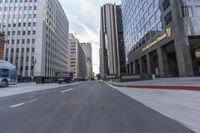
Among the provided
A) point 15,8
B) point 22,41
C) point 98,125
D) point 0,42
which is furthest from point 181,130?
point 15,8

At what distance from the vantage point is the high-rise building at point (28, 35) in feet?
205

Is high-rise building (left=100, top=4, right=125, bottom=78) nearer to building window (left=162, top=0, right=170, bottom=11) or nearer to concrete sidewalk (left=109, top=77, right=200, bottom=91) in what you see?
building window (left=162, top=0, right=170, bottom=11)

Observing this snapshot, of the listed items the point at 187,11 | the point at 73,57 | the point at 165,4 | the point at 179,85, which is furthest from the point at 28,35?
the point at 73,57

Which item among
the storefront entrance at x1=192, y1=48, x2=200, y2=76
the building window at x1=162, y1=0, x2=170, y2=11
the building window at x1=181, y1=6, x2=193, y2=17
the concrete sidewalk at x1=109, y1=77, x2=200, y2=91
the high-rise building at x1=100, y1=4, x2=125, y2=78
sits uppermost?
the high-rise building at x1=100, y1=4, x2=125, y2=78

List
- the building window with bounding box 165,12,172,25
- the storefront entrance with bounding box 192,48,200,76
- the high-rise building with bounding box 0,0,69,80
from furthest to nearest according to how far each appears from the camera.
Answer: the high-rise building with bounding box 0,0,69,80, the storefront entrance with bounding box 192,48,200,76, the building window with bounding box 165,12,172,25

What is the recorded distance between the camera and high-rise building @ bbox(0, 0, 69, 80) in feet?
205

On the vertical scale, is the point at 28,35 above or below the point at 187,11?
above

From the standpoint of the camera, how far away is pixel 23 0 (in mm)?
69188

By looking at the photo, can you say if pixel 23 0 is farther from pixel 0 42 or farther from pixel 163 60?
pixel 163 60

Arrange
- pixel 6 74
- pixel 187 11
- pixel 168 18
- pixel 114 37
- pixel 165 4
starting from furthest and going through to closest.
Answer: pixel 114 37 → pixel 165 4 → pixel 168 18 → pixel 187 11 → pixel 6 74

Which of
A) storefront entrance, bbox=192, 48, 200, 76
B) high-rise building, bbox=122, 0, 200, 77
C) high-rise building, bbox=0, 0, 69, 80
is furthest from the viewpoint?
high-rise building, bbox=0, 0, 69, 80

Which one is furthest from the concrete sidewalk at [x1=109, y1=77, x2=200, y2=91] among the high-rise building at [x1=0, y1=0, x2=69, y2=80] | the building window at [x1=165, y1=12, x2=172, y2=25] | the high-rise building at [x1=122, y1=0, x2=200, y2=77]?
the high-rise building at [x1=0, y1=0, x2=69, y2=80]

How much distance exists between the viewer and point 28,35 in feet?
214

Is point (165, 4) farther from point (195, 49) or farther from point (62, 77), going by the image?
point (62, 77)
